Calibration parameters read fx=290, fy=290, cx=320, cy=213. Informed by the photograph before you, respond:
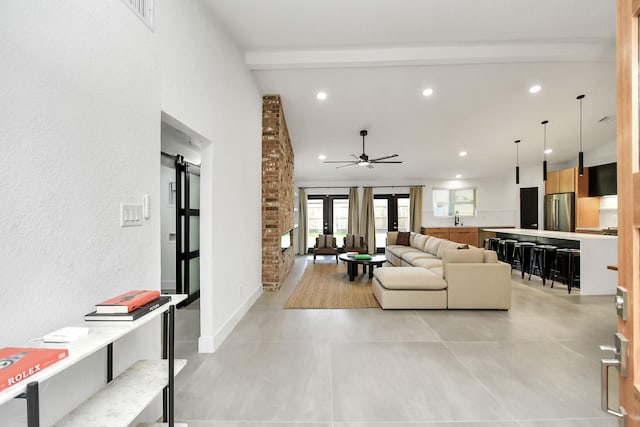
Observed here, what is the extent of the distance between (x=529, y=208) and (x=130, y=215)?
422 inches

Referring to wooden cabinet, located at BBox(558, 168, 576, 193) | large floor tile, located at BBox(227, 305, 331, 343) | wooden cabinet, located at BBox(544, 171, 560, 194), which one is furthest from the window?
large floor tile, located at BBox(227, 305, 331, 343)

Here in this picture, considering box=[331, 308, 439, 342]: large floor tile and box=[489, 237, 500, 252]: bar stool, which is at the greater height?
box=[489, 237, 500, 252]: bar stool

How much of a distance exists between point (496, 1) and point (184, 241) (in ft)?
14.9

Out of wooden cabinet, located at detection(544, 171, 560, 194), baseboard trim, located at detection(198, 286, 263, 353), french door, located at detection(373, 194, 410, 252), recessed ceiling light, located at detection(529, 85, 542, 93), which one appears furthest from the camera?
french door, located at detection(373, 194, 410, 252)

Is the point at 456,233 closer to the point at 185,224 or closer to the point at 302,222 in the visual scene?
the point at 302,222

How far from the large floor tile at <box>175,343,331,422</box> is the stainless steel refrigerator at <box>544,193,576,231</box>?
26.6 feet

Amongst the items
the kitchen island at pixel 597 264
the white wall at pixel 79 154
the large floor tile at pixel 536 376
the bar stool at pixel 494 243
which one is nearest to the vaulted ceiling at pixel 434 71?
the white wall at pixel 79 154

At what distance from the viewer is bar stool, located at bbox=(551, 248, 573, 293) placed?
495cm

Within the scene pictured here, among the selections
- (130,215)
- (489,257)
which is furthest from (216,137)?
(489,257)

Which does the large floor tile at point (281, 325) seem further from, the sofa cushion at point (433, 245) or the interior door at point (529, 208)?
the interior door at point (529, 208)

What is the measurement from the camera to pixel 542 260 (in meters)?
5.38

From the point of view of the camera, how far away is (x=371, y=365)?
2.43m

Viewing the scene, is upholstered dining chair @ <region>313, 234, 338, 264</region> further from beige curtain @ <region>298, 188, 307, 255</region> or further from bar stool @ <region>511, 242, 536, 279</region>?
bar stool @ <region>511, 242, 536, 279</region>

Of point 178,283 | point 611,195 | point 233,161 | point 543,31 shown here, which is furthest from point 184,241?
point 611,195
